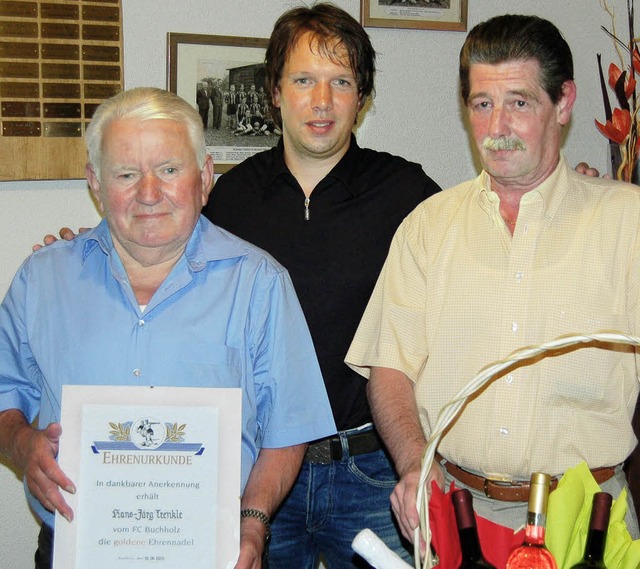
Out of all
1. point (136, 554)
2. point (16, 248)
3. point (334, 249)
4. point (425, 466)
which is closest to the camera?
point (425, 466)

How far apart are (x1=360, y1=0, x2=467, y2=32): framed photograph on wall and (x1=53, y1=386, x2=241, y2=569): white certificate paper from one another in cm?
170

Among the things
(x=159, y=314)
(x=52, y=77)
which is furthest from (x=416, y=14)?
(x=159, y=314)

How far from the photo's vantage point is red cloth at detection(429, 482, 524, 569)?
3.94 feet

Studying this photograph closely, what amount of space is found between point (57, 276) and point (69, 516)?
0.50 meters

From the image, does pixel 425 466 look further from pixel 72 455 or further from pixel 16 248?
pixel 16 248

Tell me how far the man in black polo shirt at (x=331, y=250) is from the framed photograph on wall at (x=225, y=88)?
1.78ft

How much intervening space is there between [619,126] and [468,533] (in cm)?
192

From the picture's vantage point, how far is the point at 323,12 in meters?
2.11

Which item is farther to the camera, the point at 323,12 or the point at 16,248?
the point at 16,248

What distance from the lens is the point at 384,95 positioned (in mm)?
2836

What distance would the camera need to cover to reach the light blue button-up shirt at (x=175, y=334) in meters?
1.63

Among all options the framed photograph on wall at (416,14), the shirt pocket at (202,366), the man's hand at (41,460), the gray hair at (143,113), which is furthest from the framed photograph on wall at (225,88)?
the man's hand at (41,460)

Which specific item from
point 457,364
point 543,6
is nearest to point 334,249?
point 457,364

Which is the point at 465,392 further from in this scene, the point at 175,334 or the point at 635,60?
the point at 635,60
